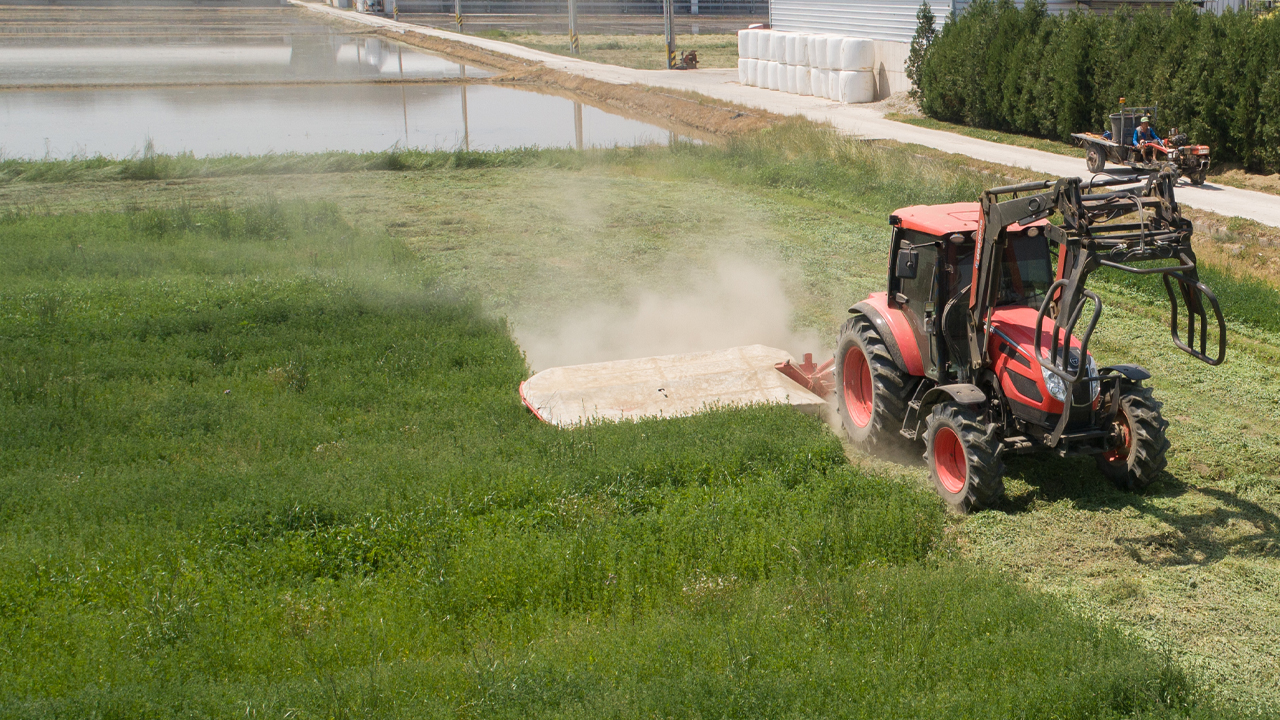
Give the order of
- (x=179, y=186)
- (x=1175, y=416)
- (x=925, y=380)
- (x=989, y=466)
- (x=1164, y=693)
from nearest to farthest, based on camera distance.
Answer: (x=1164, y=693) < (x=989, y=466) < (x=925, y=380) < (x=1175, y=416) < (x=179, y=186)

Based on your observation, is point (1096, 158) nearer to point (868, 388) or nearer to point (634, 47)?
point (868, 388)

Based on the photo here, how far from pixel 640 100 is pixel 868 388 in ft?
104

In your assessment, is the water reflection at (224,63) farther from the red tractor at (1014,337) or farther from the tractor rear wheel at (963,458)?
the tractor rear wheel at (963,458)

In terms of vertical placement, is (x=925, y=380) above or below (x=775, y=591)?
above

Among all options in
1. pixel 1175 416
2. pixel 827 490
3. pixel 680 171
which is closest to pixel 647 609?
pixel 827 490

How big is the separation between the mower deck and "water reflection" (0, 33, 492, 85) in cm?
4120

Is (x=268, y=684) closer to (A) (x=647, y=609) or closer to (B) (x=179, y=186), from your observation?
(A) (x=647, y=609)

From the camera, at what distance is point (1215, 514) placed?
26.1 ft

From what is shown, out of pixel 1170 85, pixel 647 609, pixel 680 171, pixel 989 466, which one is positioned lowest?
pixel 647 609

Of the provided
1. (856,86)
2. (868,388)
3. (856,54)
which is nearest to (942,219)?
(868,388)

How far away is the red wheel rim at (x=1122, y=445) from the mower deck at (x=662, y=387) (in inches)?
119

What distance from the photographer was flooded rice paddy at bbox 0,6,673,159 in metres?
31.8

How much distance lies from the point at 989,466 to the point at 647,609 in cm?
294

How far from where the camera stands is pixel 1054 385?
7.66m
